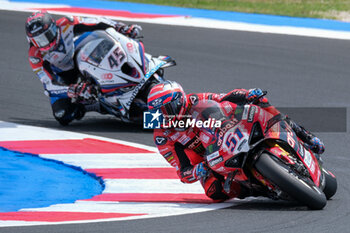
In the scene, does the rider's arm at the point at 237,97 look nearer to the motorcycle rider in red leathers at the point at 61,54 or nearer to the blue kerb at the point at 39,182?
the blue kerb at the point at 39,182

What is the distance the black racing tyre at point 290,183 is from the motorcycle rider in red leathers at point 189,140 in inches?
24.6

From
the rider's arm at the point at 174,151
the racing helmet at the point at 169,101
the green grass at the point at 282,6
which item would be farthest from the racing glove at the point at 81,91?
the green grass at the point at 282,6

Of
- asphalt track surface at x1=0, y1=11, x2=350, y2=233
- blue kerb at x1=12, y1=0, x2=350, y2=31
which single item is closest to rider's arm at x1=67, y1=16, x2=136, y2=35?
asphalt track surface at x1=0, y1=11, x2=350, y2=233

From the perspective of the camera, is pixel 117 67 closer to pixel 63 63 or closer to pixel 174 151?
pixel 63 63

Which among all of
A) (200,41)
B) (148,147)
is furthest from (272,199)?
(200,41)

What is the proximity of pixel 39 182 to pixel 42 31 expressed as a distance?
9.86 feet

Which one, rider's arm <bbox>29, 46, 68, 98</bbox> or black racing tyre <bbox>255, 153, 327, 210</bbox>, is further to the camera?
rider's arm <bbox>29, 46, 68, 98</bbox>

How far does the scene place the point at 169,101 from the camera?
21.3ft

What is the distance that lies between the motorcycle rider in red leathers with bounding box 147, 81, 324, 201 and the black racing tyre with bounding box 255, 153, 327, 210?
2.05 ft

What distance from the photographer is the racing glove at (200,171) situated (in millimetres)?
6508

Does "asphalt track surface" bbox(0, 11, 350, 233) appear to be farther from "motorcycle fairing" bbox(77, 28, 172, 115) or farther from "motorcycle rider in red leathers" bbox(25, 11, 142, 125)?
"motorcycle fairing" bbox(77, 28, 172, 115)

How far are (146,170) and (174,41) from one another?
26.9 feet

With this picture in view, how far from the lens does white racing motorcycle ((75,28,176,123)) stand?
399 inches

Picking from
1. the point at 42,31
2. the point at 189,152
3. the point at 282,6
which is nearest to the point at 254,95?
the point at 189,152
